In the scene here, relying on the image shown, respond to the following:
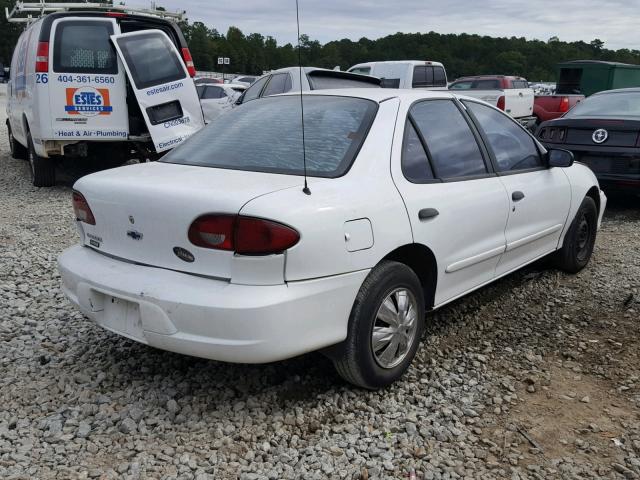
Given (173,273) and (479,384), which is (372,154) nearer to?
(173,273)

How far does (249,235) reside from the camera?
2582 millimetres

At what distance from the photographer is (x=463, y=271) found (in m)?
3.62

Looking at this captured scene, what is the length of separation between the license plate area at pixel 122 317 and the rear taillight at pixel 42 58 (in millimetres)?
5727

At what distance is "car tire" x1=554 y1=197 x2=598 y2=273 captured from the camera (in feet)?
16.3

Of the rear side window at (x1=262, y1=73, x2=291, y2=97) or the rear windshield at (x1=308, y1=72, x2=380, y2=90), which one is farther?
the rear side window at (x1=262, y1=73, x2=291, y2=97)

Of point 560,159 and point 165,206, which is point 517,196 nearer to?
point 560,159

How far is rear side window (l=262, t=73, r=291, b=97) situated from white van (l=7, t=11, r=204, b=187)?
251 cm

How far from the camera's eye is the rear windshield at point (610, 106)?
24.6 ft

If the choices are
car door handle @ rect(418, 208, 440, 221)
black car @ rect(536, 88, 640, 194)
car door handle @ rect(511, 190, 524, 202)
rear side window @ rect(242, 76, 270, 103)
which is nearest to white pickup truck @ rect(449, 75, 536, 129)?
rear side window @ rect(242, 76, 270, 103)

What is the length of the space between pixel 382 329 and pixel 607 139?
5193 millimetres

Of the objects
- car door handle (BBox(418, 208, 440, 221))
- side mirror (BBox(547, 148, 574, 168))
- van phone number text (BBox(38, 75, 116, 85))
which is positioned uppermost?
van phone number text (BBox(38, 75, 116, 85))

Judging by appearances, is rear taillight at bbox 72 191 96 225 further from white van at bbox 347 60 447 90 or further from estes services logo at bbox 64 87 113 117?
white van at bbox 347 60 447 90

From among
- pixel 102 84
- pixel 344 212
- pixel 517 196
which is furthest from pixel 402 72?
pixel 344 212

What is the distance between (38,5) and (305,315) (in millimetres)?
8482
